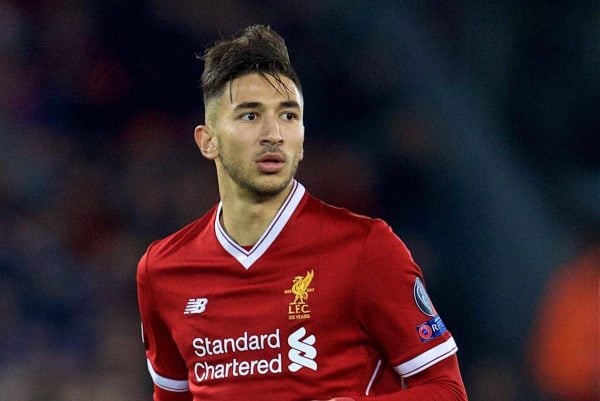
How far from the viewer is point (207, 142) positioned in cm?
309

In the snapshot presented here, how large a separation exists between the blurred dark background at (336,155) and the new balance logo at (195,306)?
7.20 ft

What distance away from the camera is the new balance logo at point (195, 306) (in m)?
2.96

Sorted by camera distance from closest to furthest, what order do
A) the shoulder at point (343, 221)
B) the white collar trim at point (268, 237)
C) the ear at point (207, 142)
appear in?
the shoulder at point (343, 221)
the white collar trim at point (268, 237)
the ear at point (207, 142)

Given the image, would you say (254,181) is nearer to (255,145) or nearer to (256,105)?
(255,145)

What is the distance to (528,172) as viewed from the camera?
5109 millimetres

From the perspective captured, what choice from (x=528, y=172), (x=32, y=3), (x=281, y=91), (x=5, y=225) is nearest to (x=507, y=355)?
(x=528, y=172)

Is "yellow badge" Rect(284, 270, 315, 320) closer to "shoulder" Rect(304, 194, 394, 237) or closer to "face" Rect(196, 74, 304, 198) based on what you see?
"shoulder" Rect(304, 194, 394, 237)

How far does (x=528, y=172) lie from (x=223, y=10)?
1963mm

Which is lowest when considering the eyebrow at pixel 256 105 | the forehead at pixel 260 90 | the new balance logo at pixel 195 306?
the new balance logo at pixel 195 306

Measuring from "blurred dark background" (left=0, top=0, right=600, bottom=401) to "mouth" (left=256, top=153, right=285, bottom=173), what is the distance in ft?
7.55

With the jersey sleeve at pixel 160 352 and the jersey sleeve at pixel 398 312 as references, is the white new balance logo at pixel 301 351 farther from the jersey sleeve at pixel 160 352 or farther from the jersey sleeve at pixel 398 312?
the jersey sleeve at pixel 160 352

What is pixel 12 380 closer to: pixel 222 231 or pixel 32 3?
pixel 32 3

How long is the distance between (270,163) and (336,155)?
257 centimetres

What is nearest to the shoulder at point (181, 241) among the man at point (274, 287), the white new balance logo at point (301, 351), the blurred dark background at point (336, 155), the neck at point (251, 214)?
the man at point (274, 287)
